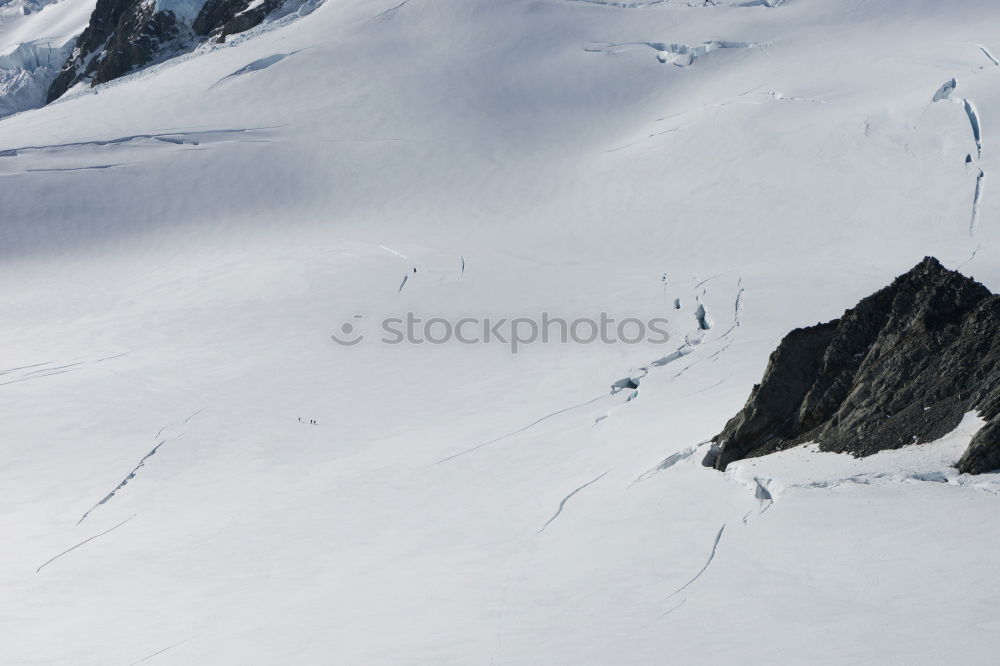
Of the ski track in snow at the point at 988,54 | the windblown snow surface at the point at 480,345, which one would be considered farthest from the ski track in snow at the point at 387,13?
the ski track in snow at the point at 988,54

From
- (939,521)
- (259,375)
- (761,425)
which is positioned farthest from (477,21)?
(939,521)

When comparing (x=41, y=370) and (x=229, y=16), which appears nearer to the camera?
(x=41, y=370)

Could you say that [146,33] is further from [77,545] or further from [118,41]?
[77,545]

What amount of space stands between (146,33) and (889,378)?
143ft

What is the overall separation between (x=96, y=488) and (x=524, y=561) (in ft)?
23.8

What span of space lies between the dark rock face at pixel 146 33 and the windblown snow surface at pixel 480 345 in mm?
7101

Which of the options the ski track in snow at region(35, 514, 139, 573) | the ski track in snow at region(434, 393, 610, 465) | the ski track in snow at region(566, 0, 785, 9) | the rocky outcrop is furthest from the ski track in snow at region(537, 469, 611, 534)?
the rocky outcrop

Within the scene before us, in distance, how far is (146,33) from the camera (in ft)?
143

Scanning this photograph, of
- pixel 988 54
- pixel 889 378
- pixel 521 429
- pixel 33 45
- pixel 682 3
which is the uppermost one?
pixel 33 45

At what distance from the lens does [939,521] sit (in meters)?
6.74

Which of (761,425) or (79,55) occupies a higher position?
(79,55)

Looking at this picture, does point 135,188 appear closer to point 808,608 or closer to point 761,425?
point 761,425

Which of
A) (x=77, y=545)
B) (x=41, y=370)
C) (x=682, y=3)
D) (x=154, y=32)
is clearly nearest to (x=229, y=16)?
(x=154, y=32)

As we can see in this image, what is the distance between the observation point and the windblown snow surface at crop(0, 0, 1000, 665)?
23.2 ft
